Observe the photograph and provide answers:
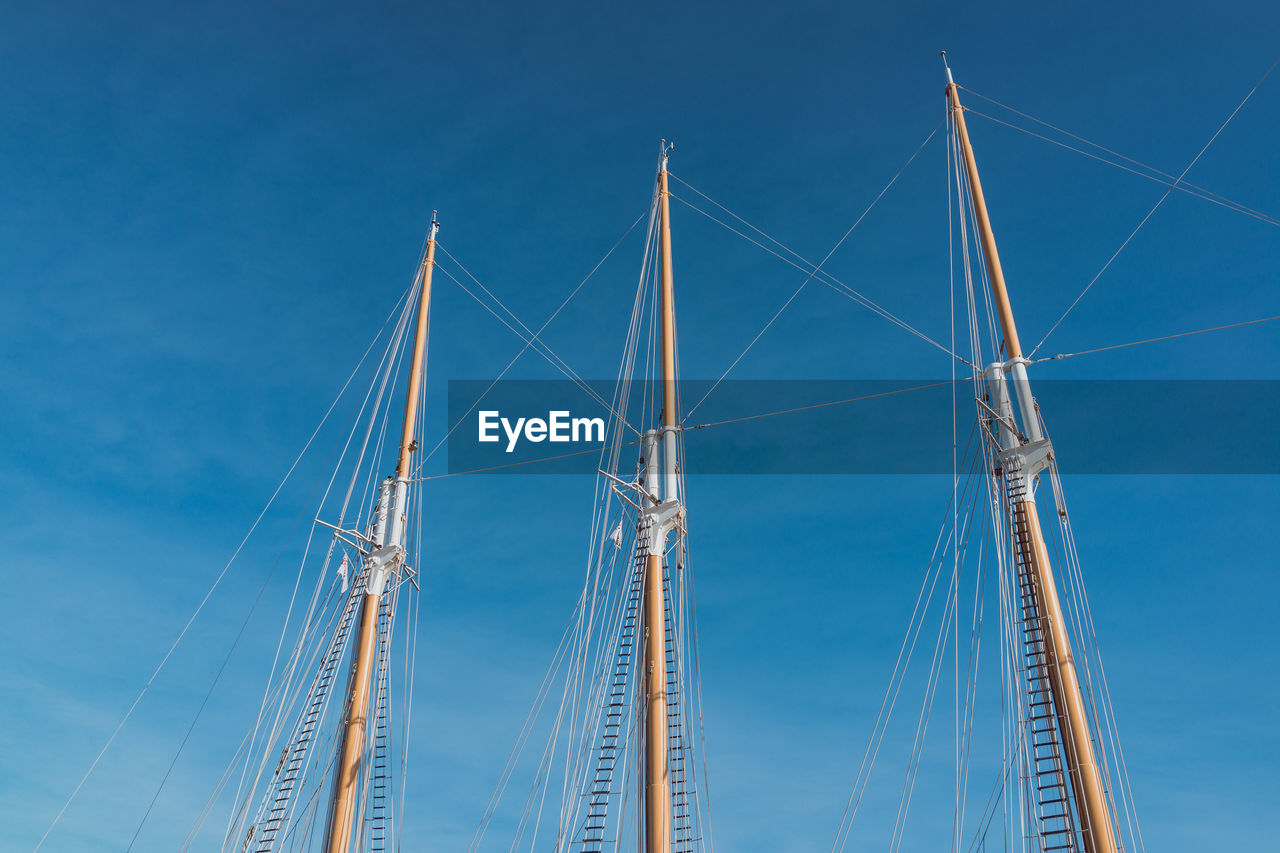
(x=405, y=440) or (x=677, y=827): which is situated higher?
(x=405, y=440)

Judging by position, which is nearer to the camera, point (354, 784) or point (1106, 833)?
point (1106, 833)

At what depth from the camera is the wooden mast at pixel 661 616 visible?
2803 cm

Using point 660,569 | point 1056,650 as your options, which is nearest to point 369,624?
point 660,569

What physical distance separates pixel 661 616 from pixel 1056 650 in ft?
40.2

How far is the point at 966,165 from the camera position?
37.0 meters

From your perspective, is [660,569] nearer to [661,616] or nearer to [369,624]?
[661,616]

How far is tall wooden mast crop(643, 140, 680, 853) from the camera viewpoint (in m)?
28.2

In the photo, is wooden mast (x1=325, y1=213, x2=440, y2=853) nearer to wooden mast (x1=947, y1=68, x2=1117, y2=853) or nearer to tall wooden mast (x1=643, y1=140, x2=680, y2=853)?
tall wooden mast (x1=643, y1=140, x2=680, y2=853)

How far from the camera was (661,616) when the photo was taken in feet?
106

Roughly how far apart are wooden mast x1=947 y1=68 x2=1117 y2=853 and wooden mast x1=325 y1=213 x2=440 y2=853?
87.1ft

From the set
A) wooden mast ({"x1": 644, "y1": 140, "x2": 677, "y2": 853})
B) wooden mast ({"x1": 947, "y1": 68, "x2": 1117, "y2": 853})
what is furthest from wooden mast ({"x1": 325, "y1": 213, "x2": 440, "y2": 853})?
wooden mast ({"x1": 947, "y1": 68, "x2": 1117, "y2": 853})

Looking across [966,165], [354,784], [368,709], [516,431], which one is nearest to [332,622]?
[368,709]

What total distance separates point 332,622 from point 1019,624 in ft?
102

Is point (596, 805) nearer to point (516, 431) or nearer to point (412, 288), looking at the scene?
point (516, 431)
